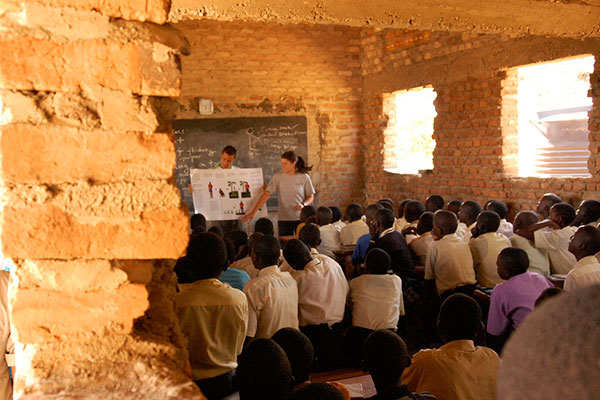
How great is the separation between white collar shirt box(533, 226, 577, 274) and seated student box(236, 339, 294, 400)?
11.0 ft

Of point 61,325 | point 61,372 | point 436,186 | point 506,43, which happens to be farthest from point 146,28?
point 436,186

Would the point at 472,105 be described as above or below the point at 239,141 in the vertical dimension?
above

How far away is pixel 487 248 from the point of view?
5000 millimetres

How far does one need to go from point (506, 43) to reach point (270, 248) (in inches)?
199

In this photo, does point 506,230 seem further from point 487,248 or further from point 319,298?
point 319,298

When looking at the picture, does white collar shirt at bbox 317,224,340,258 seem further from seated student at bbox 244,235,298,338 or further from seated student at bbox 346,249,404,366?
seated student at bbox 244,235,298,338

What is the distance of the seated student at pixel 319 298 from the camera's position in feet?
13.9

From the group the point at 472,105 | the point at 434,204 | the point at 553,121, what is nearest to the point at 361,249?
the point at 434,204

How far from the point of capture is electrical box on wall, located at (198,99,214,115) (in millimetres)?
9320

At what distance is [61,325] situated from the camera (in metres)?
1.50

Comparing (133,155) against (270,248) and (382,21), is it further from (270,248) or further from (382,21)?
(382,21)

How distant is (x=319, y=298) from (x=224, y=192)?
3.11 metres

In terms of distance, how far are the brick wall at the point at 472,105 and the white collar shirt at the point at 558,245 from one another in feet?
5.85

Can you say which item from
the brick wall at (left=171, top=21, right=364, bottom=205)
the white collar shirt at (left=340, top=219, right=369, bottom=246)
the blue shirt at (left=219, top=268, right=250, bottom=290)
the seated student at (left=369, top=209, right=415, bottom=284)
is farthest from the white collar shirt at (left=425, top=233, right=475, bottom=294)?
the brick wall at (left=171, top=21, right=364, bottom=205)
